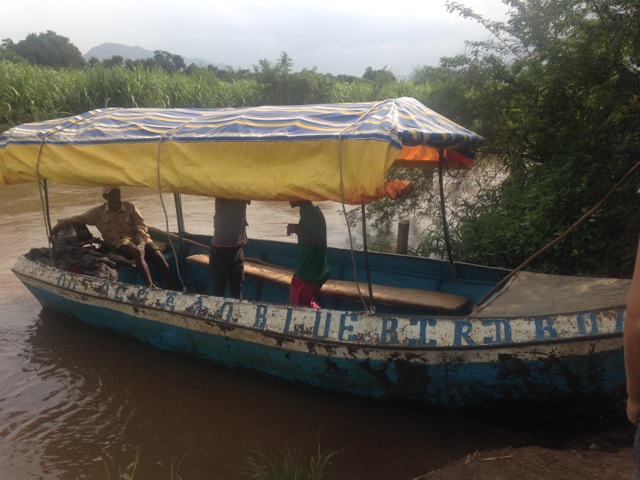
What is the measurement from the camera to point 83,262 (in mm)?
5852

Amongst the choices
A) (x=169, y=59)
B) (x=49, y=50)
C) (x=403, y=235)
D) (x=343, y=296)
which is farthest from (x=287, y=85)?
(x=49, y=50)

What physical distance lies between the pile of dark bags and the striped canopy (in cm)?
98

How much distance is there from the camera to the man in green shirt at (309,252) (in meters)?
4.55

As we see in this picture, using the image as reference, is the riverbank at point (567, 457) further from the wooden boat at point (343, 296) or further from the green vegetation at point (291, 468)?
the green vegetation at point (291, 468)

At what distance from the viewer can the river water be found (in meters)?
3.92

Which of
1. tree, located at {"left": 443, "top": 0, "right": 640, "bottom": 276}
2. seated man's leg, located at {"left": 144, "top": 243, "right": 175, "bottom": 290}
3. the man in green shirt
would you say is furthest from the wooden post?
seated man's leg, located at {"left": 144, "top": 243, "right": 175, "bottom": 290}

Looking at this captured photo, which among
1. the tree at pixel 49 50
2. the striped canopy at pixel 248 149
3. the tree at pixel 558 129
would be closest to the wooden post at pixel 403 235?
the tree at pixel 558 129

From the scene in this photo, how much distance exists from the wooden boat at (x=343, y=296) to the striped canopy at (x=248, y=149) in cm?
1

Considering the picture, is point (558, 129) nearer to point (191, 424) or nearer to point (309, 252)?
point (309, 252)

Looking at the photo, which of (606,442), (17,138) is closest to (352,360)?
(606,442)

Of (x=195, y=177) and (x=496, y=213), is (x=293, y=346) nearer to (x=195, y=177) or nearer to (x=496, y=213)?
(x=195, y=177)

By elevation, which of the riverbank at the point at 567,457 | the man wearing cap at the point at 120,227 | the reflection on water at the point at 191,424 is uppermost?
the man wearing cap at the point at 120,227

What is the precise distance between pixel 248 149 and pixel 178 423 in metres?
2.19

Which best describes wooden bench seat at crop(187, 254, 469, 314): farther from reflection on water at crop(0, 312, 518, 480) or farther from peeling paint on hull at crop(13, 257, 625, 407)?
reflection on water at crop(0, 312, 518, 480)
